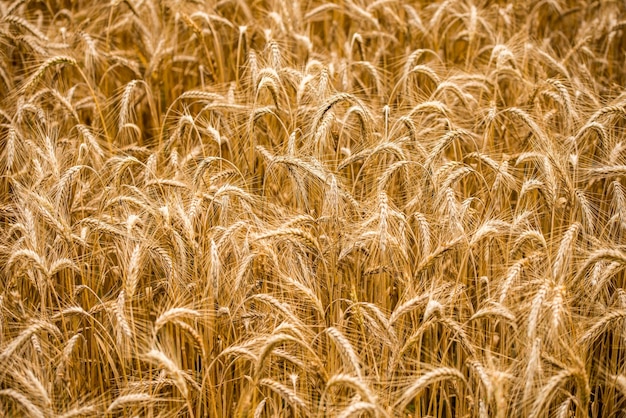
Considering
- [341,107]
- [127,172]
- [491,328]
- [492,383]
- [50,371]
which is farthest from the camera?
[341,107]

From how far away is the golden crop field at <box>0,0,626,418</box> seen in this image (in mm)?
2531

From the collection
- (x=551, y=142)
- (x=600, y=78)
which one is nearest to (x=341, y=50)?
(x=600, y=78)

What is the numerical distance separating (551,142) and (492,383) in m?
1.44

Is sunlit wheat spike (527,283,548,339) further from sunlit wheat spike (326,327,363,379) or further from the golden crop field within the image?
sunlit wheat spike (326,327,363,379)

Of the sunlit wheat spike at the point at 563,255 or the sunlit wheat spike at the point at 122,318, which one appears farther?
the sunlit wheat spike at the point at 563,255

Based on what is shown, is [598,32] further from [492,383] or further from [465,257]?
[492,383]

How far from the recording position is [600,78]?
190 inches

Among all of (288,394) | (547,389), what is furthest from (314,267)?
(547,389)

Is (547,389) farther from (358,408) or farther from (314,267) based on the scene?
(314,267)

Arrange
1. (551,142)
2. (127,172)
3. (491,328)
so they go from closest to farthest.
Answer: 1. (491,328)
2. (551,142)
3. (127,172)

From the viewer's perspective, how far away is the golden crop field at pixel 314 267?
8.30ft

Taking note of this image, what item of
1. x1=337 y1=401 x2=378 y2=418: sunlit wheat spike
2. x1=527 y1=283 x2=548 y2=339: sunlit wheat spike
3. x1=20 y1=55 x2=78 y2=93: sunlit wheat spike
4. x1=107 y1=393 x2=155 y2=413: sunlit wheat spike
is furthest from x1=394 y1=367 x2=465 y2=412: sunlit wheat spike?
x1=20 y1=55 x2=78 y2=93: sunlit wheat spike

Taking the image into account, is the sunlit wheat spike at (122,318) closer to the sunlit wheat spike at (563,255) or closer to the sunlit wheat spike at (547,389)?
the sunlit wheat spike at (547,389)

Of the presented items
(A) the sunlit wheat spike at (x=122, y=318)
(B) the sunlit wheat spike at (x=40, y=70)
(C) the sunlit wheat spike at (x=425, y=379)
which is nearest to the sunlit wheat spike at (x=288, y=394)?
(C) the sunlit wheat spike at (x=425, y=379)
